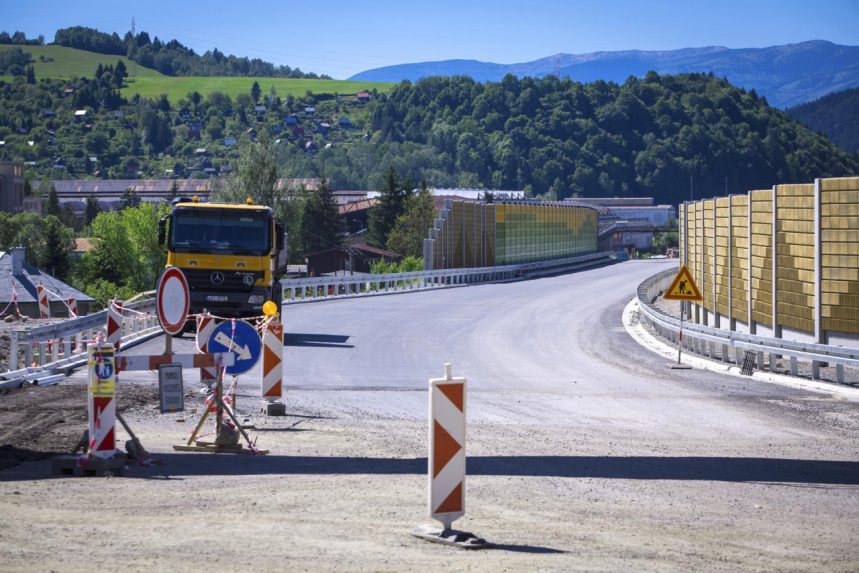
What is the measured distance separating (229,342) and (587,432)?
464cm

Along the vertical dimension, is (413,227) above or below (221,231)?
below

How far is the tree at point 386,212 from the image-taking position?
14525cm

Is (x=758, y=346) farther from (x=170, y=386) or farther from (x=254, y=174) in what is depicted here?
(x=254, y=174)

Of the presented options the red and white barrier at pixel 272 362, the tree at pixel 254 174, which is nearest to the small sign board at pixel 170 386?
the red and white barrier at pixel 272 362

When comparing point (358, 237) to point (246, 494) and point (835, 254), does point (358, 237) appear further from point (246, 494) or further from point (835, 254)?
point (246, 494)

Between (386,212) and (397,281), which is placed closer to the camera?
(397,281)

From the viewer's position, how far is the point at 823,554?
8953 mm

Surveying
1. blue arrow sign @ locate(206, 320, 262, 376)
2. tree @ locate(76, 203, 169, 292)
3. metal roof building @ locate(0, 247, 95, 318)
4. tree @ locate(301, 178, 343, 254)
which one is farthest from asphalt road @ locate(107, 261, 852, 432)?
tree @ locate(301, 178, 343, 254)

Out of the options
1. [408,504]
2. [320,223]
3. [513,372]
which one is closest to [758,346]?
[513,372]

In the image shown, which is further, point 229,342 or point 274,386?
point 274,386

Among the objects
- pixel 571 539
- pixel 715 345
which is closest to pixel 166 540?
pixel 571 539

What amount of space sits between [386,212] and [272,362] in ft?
423

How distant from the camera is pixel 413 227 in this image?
136m

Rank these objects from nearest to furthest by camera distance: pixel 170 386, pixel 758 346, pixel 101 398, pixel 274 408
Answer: pixel 101 398
pixel 170 386
pixel 274 408
pixel 758 346
